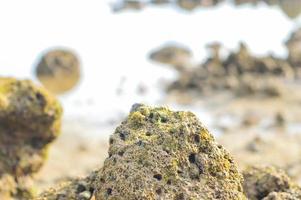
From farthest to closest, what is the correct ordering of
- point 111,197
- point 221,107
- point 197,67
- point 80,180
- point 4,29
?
point 4,29, point 197,67, point 221,107, point 80,180, point 111,197

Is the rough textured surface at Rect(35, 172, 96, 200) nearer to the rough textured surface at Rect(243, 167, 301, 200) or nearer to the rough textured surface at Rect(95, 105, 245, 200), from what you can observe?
the rough textured surface at Rect(95, 105, 245, 200)

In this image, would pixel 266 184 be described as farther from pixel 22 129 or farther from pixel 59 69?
pixel 59 69

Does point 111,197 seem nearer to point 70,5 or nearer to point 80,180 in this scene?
point 80,180

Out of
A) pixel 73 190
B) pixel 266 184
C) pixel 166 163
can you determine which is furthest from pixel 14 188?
pixel 166 163

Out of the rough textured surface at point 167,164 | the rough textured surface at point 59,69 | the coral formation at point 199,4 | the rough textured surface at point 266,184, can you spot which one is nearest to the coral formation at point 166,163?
the rough textured surface at point 167,164

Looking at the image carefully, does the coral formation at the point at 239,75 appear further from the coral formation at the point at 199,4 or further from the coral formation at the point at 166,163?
the coral formation at the point at 166,163

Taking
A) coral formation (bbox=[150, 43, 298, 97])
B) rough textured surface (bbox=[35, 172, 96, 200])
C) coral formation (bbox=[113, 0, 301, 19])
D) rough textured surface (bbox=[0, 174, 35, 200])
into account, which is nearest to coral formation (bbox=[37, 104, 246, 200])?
rough textured surface (bbox=[35, 172, 96, 200])

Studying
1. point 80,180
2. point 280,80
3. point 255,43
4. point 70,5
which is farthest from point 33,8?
point 80,180
